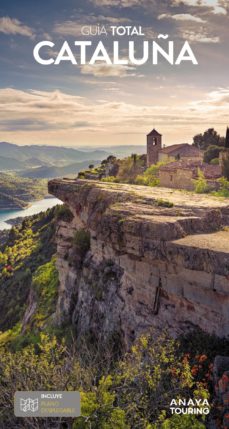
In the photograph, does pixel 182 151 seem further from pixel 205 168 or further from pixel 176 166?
pixel 176 166

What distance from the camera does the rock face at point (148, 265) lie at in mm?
15453

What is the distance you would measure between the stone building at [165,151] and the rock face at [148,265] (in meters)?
45.6

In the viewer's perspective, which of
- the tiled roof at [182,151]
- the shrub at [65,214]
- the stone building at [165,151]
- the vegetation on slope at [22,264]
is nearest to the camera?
the shrub at [65,214]

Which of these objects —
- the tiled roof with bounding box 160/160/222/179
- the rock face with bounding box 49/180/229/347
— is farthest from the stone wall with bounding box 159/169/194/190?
the rock face with bounding box 49/180/229/347

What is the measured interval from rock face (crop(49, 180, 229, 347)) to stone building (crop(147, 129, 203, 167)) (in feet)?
150

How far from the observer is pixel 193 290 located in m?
16.1

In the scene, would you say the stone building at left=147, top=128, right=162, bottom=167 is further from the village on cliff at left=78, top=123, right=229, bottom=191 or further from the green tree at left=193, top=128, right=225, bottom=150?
the green tree at left=193, top=128, right=225, bottom=150

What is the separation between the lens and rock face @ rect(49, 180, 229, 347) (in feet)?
50.7

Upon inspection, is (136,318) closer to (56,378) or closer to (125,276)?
(125,276)

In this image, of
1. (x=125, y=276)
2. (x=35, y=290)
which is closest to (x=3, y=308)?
(x=35, y=290)

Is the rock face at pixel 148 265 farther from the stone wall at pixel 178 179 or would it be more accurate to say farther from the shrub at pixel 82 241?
the stone wall at pixel 178 179

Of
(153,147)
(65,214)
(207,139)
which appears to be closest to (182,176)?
(65,214)

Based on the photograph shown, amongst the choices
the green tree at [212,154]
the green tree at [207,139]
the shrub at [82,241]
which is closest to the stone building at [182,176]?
the green tree at [212,154]

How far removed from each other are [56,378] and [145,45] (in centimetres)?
1576
